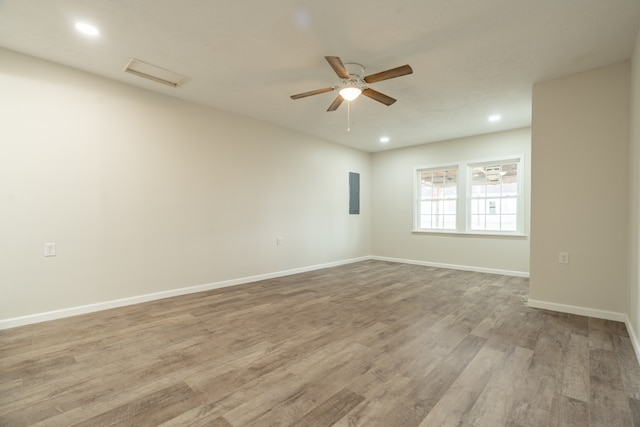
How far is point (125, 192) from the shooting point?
138 inches

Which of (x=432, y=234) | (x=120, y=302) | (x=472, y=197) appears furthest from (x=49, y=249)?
(x=472, y=197)

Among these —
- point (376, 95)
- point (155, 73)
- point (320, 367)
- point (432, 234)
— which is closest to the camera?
point (320, 367)

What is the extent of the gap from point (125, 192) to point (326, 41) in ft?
9.38

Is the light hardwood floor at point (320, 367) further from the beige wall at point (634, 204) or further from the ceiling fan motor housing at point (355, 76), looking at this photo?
the ceiling fan motor housing at point (355, 76)

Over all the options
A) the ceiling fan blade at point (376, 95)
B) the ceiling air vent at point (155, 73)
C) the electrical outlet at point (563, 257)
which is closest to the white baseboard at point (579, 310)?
the electrical outlet at point (563, 257)

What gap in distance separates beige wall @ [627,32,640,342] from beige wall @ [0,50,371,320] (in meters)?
4.33

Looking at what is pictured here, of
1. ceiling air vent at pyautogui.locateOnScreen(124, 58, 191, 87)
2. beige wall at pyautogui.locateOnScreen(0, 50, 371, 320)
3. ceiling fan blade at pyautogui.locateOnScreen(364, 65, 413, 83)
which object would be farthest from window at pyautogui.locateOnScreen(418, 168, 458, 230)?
ceiling air vent at pyautogui.locateOnScreen(124, 58, 191, 87)

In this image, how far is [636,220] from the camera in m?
2.50

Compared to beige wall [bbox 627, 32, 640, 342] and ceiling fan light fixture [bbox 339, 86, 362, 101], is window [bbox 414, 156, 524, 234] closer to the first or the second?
beige wall [bbox 627, 32, 640, 342]

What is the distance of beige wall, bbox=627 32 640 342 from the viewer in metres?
2.41

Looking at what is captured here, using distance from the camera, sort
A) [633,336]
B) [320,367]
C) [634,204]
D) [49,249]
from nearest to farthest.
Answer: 1. [320,367]
2. [633,336]
3. [634,204]
4. [49,249]

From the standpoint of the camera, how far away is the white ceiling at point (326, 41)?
7.34ft

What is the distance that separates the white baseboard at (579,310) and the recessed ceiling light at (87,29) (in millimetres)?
5270

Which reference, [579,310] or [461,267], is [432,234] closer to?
[461,267]
